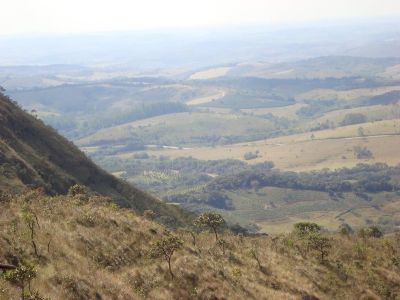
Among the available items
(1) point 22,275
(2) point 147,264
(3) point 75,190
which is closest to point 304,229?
(3) point 75,190

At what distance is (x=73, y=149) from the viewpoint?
113m

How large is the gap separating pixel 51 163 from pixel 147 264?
226 feet

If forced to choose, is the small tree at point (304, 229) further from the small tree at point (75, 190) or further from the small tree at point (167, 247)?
the small tree at point (167, 247)

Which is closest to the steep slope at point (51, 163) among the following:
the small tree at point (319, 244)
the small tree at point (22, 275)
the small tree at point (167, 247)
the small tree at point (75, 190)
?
the small tree at point (75, 190)

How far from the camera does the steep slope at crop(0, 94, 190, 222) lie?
283 feet

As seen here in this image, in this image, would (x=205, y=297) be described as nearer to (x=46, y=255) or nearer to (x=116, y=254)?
(x=116, y=254)

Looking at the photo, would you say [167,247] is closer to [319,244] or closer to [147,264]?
[147,264]

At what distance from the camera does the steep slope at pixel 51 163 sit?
283 feet

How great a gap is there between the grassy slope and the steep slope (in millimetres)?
42632

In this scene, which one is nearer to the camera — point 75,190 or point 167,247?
point 167,247

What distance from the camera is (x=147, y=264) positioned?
3516 centimetres

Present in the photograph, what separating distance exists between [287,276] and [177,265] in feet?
34.4

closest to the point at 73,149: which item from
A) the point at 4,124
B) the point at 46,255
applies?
the point at 4,124

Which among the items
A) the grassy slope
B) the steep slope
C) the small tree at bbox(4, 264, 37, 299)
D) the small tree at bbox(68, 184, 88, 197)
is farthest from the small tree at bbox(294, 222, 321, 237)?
the small tree at bbox(4, 264, 37, 299)
